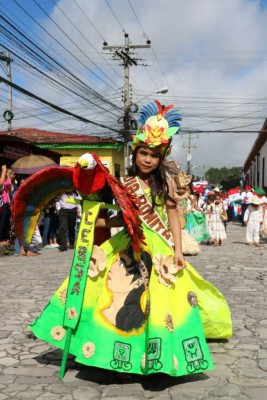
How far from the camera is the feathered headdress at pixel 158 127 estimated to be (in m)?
3.75

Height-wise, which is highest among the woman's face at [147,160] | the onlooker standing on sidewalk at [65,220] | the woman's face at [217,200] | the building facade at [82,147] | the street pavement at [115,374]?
the building facade at [82,147]

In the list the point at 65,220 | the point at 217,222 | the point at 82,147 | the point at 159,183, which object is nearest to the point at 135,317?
the point at 159,183

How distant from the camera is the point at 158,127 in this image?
12.4ft

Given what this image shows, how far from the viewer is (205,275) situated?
8414 mm

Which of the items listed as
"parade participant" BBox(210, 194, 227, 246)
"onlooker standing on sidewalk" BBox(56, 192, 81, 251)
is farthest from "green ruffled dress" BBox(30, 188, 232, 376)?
"parade participant" BBox(210, 194, 227, 246)

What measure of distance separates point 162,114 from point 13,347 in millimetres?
2308

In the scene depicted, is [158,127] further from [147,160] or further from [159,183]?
[159,183]

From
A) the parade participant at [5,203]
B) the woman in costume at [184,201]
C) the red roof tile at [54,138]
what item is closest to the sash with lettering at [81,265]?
the parade participant at [5,203]

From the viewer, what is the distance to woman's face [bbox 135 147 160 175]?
12.3 ft

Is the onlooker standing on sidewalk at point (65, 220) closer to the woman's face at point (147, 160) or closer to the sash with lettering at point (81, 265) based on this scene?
the woman's face at point (147, 160)

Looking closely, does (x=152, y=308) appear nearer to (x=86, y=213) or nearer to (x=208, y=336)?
(x=86, y=213)

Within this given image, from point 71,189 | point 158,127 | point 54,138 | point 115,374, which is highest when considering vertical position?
point 54,138

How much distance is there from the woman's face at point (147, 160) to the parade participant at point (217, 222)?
1095 centimetres

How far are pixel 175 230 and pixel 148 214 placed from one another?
0.22 meters
